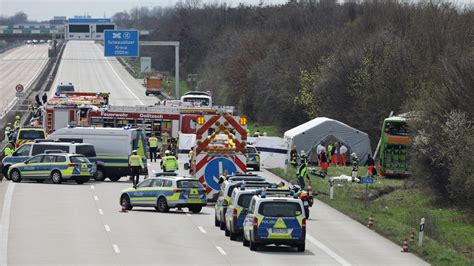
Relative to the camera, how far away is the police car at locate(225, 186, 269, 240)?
109 feet

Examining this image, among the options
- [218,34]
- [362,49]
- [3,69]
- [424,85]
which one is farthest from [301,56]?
[3,69]

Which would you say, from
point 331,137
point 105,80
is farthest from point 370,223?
point 105,80

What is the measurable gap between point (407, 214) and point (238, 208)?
14482mm

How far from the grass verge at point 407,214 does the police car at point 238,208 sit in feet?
14.6

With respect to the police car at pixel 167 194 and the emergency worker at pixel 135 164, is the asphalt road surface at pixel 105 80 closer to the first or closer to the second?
the emergency worker at pixel 135 164

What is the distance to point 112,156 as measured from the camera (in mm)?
53656

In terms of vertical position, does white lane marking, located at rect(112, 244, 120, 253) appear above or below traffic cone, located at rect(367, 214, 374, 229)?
above

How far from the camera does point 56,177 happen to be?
2019 inches

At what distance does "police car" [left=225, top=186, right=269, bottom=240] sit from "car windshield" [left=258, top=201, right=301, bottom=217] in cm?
197

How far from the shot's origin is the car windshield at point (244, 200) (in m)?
33.1

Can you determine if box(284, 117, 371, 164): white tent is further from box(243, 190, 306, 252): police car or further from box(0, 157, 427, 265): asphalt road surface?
box(243, 190, 306, 252): police car

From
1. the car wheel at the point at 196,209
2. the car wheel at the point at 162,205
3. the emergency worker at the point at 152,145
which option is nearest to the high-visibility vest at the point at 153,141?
the emergency worker at the point at 152,145

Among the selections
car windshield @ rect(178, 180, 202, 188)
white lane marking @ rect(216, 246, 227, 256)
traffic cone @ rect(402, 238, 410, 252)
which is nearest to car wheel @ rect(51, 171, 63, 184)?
car windshield @ rect(178, 180, 202, 188)

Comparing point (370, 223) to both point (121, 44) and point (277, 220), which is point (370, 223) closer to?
point (277, 220)
